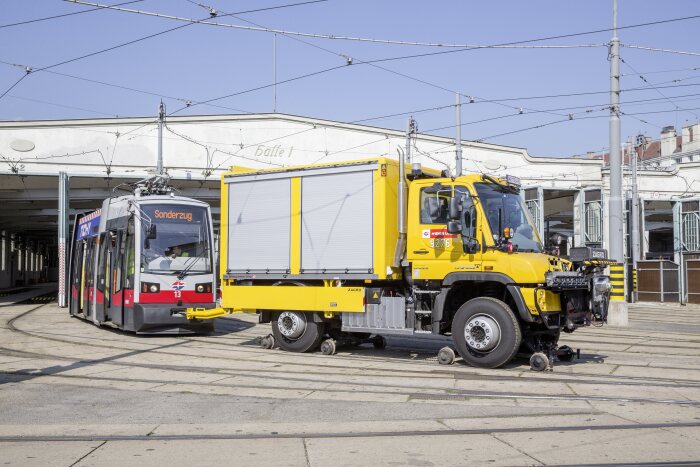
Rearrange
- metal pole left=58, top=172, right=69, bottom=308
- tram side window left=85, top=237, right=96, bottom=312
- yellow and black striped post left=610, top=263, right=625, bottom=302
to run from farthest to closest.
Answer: metal pole left=58, top=172, right=69, bottom=308 < yellow and black striped post left=610, top=263, right=625, bottom=302 < tram side window left=85, top=237, right=96, bottom=312

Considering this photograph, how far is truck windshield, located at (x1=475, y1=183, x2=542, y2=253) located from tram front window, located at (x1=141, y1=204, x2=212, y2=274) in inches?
299

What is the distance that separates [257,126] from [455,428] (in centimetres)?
3268

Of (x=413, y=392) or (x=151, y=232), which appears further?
(x=151, y=232)

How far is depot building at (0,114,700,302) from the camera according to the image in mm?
34812

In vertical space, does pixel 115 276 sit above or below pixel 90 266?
below

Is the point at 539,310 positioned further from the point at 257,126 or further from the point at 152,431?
the point at 257,126

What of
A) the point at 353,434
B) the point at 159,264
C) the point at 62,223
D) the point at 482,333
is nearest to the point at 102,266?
the point at 159,264

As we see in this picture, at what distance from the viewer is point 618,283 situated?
71.8 ft

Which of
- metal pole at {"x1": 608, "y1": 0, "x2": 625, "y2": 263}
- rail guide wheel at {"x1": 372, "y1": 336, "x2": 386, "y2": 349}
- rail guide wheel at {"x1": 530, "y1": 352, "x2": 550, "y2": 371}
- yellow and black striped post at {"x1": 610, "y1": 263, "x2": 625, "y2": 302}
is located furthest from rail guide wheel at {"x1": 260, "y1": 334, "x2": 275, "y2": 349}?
metal pole at {"x1": 608, "y1": 0, "x2": 625, "y2": 263}

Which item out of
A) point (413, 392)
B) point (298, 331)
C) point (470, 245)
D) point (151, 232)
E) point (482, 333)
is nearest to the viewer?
point (413, 392)

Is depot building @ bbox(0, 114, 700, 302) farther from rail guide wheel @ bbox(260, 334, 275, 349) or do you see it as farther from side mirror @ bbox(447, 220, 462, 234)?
side mirror @ bbox(447, 220, 462, 234)

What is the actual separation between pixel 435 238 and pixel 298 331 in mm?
3254

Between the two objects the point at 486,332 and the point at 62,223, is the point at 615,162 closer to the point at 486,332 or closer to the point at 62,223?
the point at 486,332

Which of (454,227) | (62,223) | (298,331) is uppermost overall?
(62,223)
